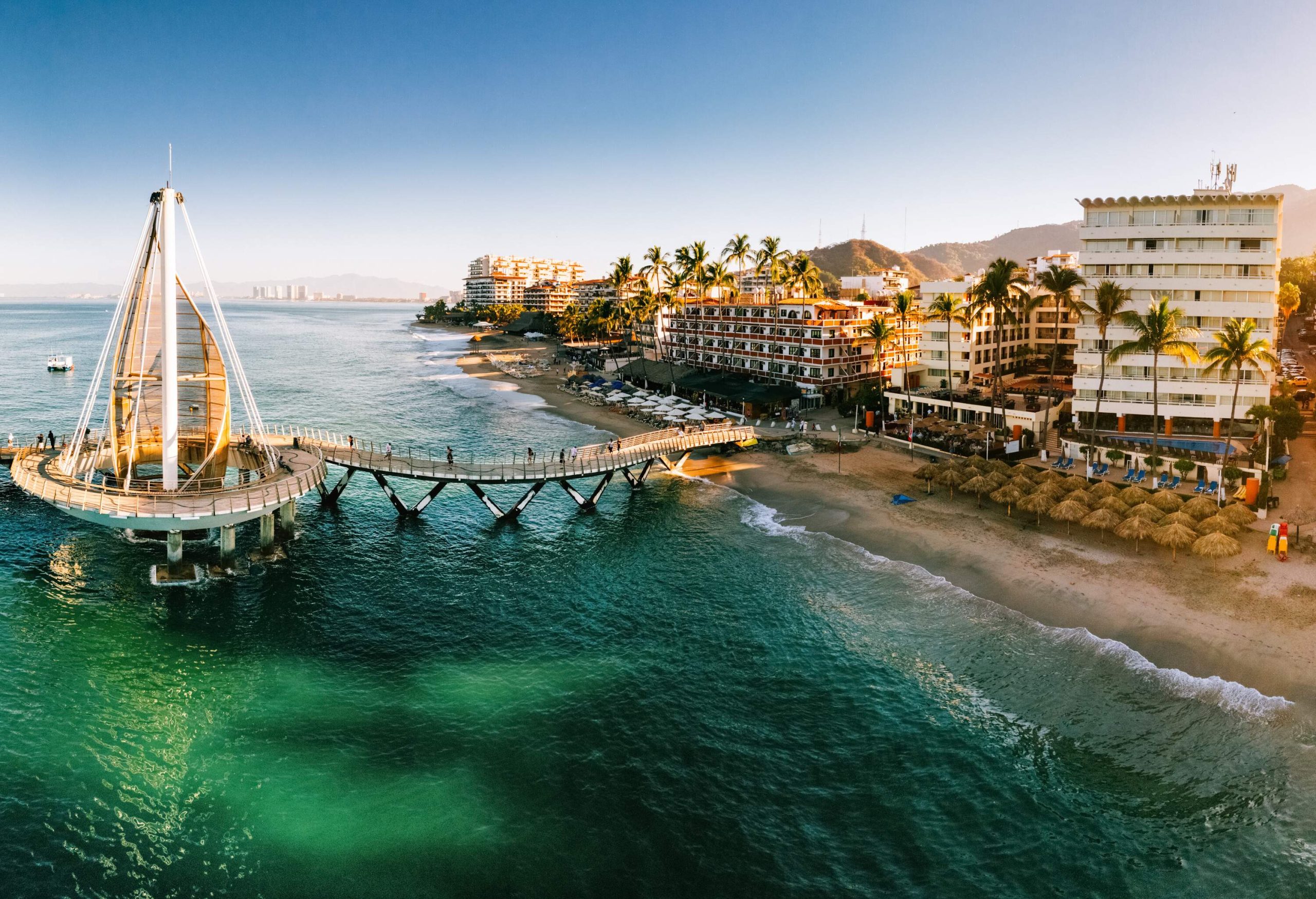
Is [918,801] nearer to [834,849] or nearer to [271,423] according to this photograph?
[834,849]

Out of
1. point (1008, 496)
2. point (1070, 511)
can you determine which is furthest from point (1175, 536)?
point (1008, 496)

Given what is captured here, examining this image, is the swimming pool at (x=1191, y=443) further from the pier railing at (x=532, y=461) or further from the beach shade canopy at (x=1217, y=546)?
the pier railing at (x=532, y=461)

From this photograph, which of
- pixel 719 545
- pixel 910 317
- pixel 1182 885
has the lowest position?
pixel 1182 885

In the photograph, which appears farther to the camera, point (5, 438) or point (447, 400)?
point (447, 400)

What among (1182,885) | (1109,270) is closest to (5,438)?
(1182,885)

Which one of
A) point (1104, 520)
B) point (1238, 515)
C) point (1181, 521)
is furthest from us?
point (1104, 520)

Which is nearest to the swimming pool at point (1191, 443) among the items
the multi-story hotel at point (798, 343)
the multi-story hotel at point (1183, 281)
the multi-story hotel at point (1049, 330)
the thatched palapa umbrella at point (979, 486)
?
the multi-story hotel at point (1183, 281)

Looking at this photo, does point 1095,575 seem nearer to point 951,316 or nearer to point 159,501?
point 951,316

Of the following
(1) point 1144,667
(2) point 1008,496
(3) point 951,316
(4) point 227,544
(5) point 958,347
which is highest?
(3) point 951,316
